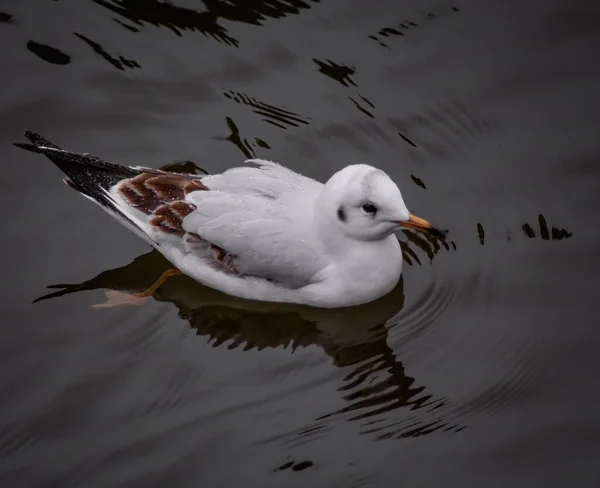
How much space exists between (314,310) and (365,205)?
36.6 inches

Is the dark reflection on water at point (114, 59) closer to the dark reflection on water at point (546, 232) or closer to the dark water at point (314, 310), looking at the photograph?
the dark water at point (314, 310)

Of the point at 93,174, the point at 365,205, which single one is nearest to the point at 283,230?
the point at 365,205

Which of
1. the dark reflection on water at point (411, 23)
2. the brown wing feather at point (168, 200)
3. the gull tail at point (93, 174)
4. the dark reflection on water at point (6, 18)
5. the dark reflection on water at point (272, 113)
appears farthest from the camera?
the dark reflection on water at point (6, 18)

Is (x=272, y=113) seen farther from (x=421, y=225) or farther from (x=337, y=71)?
(x=421, y=225)

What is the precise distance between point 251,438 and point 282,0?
16.3 ft

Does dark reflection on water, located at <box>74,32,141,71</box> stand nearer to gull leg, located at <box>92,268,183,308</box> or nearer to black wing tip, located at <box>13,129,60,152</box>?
black wing tip, located at <box>13,129,60,152</box>

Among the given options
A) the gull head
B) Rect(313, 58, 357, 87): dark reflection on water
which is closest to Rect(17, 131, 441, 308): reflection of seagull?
the gull head

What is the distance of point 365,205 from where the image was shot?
653 centimetres

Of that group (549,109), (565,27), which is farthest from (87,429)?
(565,27)

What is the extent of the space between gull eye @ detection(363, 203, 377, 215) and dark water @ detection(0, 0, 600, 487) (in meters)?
0.82

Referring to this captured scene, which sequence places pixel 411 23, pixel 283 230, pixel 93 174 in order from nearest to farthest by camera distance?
pixel 283 230 → pixel 93 174 → pixel 411 23

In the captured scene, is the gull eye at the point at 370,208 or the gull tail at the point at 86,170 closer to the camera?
the gull eye at the point at 370,208

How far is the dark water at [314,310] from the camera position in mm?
5941

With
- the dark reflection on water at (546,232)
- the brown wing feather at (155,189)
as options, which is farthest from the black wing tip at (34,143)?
the dark reflection on water at (546,232)
